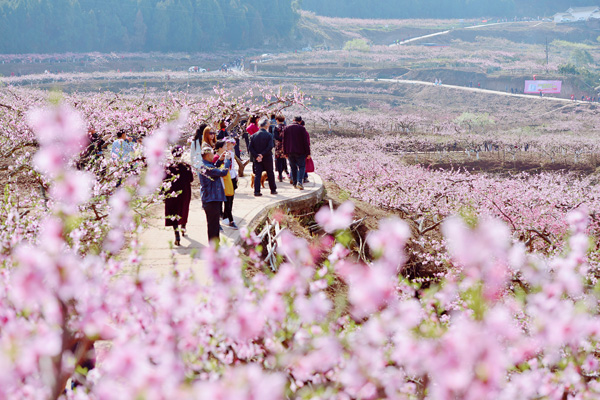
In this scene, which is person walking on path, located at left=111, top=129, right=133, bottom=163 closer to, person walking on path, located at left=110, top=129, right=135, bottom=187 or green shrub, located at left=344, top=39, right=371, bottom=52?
person walking on path, located at left=110, top=129, right=135, bottom=187

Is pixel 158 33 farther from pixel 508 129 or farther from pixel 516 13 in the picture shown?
pixel 516 13

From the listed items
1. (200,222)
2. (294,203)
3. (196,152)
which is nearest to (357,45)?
(294,203)

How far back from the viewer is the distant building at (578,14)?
10238 centimetres

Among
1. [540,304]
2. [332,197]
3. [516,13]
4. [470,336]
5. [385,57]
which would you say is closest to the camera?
[470,336]

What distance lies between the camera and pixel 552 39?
98438 mm

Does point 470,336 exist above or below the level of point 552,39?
below

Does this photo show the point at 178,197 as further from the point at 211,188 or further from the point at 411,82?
the point at 411,82

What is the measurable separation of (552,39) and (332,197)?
10284 centimetres

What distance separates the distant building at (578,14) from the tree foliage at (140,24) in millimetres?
58356

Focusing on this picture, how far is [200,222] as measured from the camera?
28.4 ft

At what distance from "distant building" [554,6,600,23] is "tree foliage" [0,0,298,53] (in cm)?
5836

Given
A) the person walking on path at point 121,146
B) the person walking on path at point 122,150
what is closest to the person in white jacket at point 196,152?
the person walking on path at point 122,150

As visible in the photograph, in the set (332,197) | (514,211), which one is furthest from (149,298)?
(514,211)

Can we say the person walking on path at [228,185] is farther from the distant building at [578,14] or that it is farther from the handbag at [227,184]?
the distant building at [578,14]
